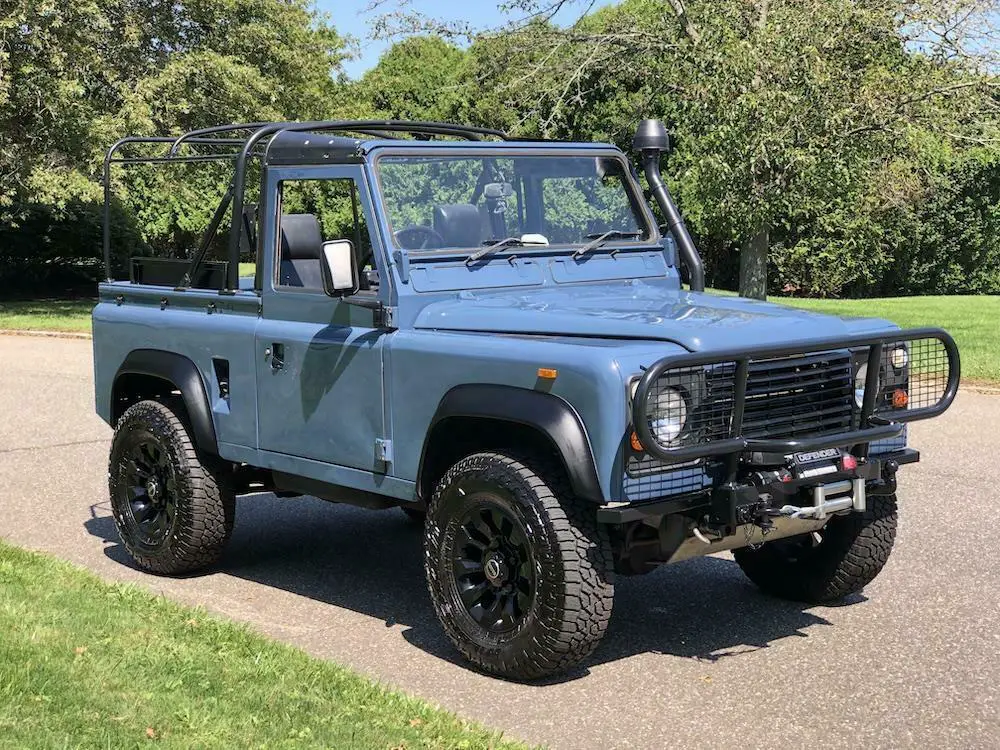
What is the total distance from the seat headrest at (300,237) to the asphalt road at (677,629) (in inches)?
64.0

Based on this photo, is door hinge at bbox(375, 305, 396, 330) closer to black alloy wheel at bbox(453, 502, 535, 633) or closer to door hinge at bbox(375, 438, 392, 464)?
door hinge at bbox(375, 438, 392, 464)

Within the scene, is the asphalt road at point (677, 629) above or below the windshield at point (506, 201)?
below

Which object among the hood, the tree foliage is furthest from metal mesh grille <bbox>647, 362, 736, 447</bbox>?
the tree foliage

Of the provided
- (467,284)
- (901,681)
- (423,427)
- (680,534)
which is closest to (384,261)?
(467,284)

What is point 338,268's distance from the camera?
5621mm

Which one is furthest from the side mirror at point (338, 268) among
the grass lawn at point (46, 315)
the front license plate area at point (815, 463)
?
the grass lawn at point (46, 315)

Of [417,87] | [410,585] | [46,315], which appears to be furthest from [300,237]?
[417,87]

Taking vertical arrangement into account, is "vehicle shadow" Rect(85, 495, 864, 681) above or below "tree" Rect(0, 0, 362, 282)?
below

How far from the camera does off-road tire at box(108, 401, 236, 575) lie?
6.50 metres

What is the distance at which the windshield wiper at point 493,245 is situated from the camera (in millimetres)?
5906

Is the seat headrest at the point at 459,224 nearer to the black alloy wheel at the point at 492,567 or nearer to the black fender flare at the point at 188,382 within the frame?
the black alloy wheel at the point at 492,567

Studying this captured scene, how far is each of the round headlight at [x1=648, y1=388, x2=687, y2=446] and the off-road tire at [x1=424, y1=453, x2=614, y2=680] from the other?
41 centimetres

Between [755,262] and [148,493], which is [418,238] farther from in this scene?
[755,262]

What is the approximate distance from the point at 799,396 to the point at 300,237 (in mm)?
2480
